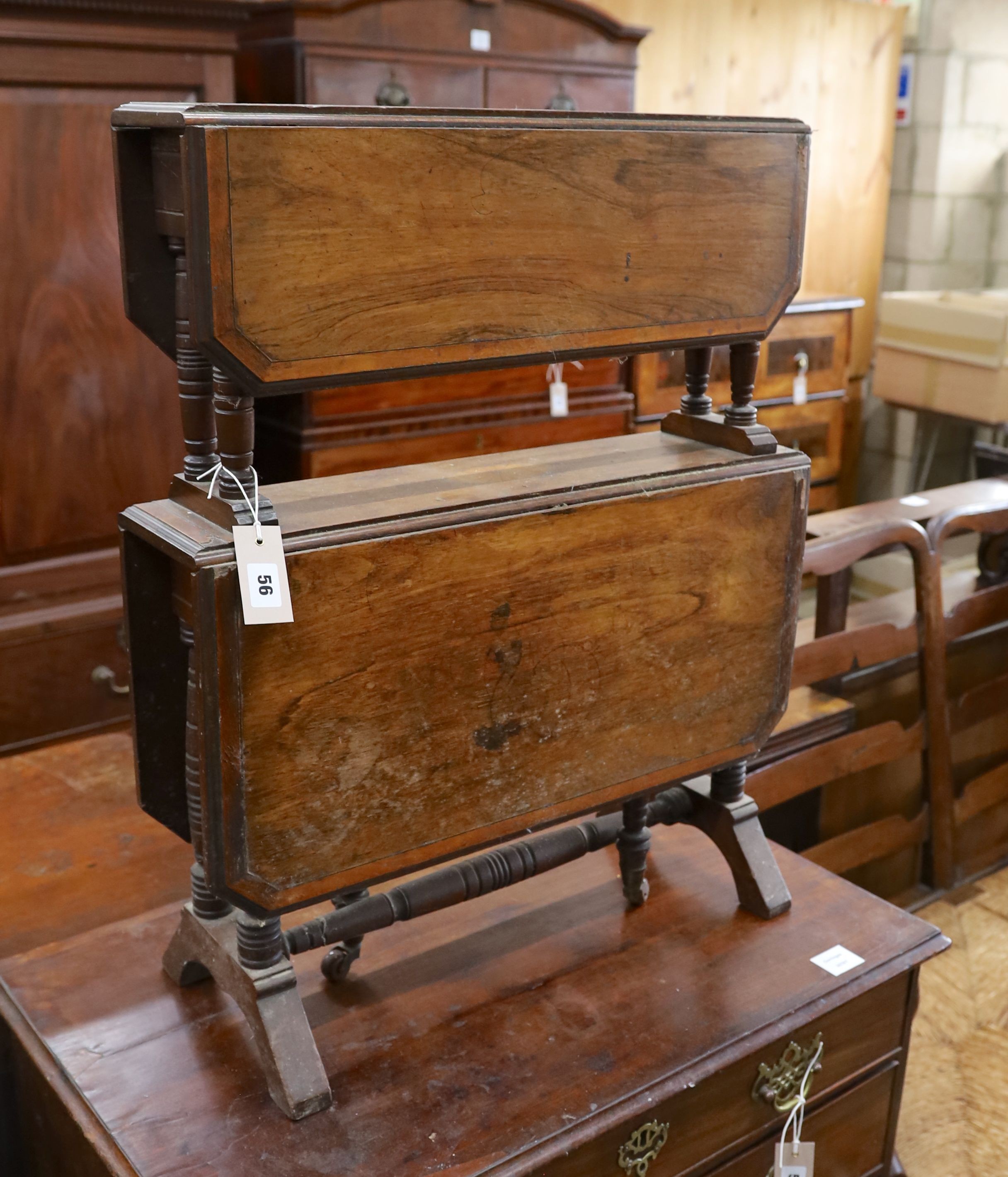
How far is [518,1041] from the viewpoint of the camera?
1.38 m

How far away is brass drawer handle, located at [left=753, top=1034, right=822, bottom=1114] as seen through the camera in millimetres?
1448

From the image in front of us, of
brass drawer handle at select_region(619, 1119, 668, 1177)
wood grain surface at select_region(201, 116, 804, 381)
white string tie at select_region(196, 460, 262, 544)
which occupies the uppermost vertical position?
wood grain surface at select_region(201, 116, 804, 381)

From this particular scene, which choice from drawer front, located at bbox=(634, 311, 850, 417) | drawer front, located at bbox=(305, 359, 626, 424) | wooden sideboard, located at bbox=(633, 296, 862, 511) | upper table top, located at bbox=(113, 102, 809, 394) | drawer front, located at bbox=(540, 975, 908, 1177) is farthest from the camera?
wooden sideboard, located at bbox=(633, 296, 862, 511)

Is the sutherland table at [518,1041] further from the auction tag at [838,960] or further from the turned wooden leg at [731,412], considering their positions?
the turned wooden leg at [731,412]

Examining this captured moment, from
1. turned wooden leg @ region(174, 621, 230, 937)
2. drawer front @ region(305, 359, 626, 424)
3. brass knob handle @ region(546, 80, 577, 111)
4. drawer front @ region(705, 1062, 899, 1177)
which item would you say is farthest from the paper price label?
brass knob handle @ region(546, 80, 577, 111)

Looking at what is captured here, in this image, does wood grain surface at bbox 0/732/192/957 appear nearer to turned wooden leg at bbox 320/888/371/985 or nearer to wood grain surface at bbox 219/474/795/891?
turned wooden leg at bbox 320/888/371/985

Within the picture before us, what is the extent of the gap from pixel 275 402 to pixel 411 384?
30 cm

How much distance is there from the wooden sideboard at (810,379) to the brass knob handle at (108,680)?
1.57 m

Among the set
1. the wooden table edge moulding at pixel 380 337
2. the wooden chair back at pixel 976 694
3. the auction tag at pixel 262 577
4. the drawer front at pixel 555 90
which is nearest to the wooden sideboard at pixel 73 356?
the drawer front at pixel 555 90

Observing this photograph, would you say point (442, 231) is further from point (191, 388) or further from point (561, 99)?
point (561, 99)

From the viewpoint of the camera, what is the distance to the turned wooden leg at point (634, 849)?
1.59 metres

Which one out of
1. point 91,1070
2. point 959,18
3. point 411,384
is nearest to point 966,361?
point 959,18

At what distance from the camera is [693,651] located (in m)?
1.43

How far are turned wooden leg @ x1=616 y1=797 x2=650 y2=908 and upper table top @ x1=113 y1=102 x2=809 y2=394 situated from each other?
2.03 feet
